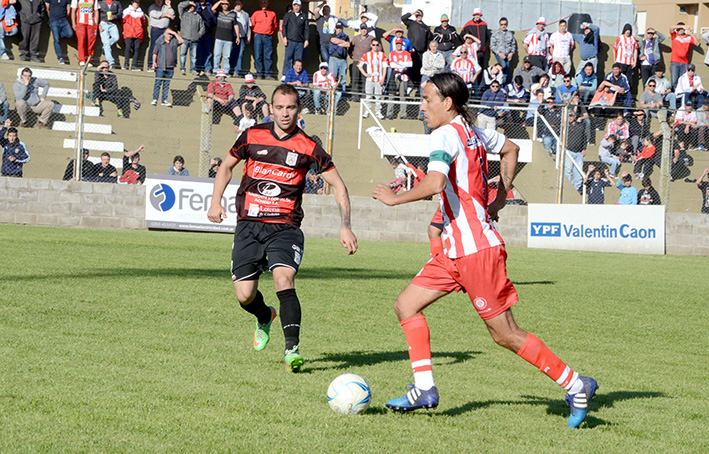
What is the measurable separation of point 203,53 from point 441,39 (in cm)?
663

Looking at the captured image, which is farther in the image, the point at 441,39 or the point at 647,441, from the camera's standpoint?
the point at 441,39

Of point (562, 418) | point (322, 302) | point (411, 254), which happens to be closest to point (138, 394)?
point (562, 418)

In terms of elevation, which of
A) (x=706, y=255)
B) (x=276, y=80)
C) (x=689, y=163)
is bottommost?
(x=706, y=255)

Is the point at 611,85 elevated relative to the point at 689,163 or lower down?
elevated

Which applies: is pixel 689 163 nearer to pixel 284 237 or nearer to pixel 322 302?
pixel 322 302

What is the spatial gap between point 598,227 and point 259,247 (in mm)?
14518

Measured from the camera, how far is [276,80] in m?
23.8

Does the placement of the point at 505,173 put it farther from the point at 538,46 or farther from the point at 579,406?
the point at 538,46

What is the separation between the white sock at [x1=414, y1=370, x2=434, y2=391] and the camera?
4785 millimetres

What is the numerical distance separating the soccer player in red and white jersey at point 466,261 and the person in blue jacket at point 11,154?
1545 centimetres

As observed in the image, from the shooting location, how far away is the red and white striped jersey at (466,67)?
74.5 ft

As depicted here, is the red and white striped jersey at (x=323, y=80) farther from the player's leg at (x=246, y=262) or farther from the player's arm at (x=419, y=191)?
the player's arm at (x=419, y=191)

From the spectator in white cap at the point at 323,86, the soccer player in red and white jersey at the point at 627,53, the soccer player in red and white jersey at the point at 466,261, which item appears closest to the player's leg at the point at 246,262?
the soccer player in red and white jersey at the point at 466,261

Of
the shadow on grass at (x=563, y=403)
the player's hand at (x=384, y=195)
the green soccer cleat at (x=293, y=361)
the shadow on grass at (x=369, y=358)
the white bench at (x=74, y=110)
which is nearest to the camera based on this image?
the player's hand at (x=384, y=195)
